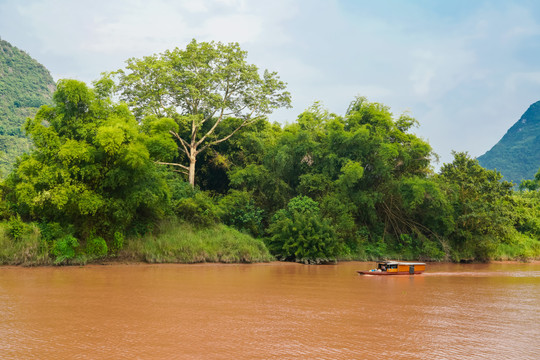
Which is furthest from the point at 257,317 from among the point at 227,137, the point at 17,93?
the point at 17,93

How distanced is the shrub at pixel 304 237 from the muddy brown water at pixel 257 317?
5.22 metres

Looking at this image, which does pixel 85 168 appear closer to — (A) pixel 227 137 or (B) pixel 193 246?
(B) pixel 193 246

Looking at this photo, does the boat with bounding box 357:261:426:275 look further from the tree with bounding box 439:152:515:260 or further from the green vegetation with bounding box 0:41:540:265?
the tree with bounding box 439:152:515:260

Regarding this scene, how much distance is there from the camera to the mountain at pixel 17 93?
46562 millimetres

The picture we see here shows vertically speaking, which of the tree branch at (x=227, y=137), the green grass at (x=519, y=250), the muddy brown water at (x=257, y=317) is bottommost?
the muddy brown water at (x=257, y=317)

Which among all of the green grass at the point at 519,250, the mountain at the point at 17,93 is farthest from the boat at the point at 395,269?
the mountain at the point at 17,93

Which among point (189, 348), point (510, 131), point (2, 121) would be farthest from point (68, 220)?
point (510, 131)

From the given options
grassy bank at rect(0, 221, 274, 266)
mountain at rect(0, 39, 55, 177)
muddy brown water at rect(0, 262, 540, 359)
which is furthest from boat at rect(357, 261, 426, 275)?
mountain at rect(0, 39, 55, 177)

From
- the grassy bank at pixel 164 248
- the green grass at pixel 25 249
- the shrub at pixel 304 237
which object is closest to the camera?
the green grass at pixel 25 249

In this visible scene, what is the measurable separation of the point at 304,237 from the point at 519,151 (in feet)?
246

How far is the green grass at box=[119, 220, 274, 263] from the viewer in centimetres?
1859

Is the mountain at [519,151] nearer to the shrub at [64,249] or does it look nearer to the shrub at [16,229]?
the shrub at [64,249]

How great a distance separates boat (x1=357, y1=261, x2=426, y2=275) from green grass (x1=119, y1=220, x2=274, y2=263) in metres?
5.56

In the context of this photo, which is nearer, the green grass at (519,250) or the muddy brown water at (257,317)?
the muddy brown water at (257,317)
